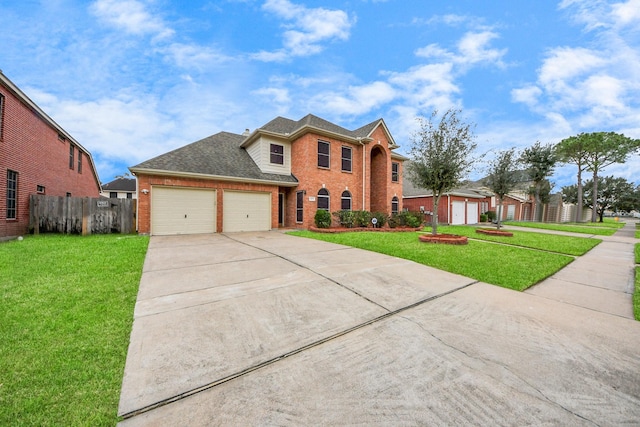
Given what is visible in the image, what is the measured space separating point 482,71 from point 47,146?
86.1 feet

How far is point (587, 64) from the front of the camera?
41.0 ft

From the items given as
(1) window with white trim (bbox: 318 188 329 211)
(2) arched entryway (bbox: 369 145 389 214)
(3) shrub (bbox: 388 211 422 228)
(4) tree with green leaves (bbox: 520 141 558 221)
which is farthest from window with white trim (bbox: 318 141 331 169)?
(4) tree with green leaves (bbox: 520 141 558 221)

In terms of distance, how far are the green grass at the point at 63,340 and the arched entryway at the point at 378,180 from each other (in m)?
15.1

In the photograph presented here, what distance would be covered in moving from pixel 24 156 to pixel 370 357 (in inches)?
623

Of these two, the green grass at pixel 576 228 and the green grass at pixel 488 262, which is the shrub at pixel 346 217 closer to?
the green grass at pixel 488 262

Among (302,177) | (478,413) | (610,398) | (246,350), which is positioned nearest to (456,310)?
(610,398)

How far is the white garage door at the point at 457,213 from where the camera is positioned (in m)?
21.7

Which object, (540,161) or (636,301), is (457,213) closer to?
(540,161)

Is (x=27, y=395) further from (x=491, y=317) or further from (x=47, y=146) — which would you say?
(x=47, y=146)

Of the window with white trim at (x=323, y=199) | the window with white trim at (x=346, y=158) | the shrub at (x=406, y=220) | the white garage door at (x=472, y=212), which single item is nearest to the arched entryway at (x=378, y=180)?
the shrub at (x=406, y=220)

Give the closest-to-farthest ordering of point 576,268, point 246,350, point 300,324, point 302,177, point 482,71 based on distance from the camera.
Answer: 1. point 246,350
2. point 300,324
3. point 576,268
4. point 302,177
5. point 482,71

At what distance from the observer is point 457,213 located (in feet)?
73.0

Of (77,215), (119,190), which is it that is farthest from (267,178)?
(119,190)

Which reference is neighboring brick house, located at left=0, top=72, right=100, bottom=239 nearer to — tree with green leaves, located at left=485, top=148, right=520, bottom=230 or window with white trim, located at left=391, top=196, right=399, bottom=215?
window with white trim, located at left=391, top=196, right=399, bottom=215
